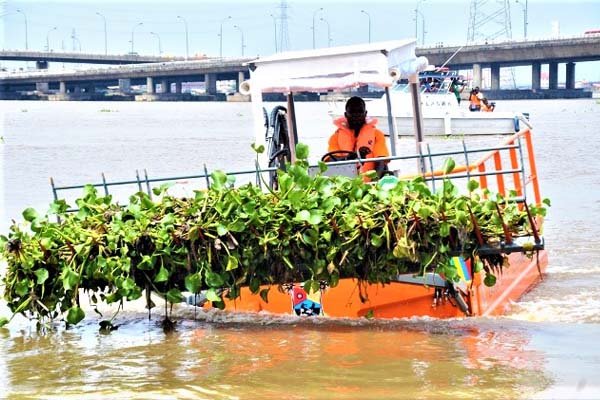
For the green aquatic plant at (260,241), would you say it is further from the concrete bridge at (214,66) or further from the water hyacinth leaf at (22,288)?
the concrete bridge at (214,66)

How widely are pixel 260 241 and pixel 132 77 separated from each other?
122424 millimetres

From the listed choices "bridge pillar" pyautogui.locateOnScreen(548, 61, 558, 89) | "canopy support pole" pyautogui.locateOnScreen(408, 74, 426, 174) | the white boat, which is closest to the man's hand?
"canopy support pole" pyautogui.locateOnScreen(408, 74, 426, 174)

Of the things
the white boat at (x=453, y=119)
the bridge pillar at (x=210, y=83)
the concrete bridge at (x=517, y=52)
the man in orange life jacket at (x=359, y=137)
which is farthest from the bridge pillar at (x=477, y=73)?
the man in orange life jacket at (x=359, y=137)

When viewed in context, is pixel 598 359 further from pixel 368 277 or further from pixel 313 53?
pixel 313 53

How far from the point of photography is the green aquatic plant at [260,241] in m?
7.75

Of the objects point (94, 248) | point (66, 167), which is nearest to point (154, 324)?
point (94, 248)

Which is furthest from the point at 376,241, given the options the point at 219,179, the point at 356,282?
the point at 356,282

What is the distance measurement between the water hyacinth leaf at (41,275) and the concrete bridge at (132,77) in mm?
89206

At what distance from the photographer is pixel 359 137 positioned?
10.6 m

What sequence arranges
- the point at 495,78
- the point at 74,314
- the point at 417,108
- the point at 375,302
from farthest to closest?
1. the point at 495,78
2. the point at 417,108
3. the point at 375,302
4. the point at 74,314

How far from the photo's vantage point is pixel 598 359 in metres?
8.27

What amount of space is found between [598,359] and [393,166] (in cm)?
356

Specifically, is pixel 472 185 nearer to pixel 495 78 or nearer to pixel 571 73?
pixel 495 78

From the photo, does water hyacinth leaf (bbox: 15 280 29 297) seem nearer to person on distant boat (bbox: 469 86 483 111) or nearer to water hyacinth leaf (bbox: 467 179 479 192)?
water hyacinth leaf (bbox: 467 179 479 192)
